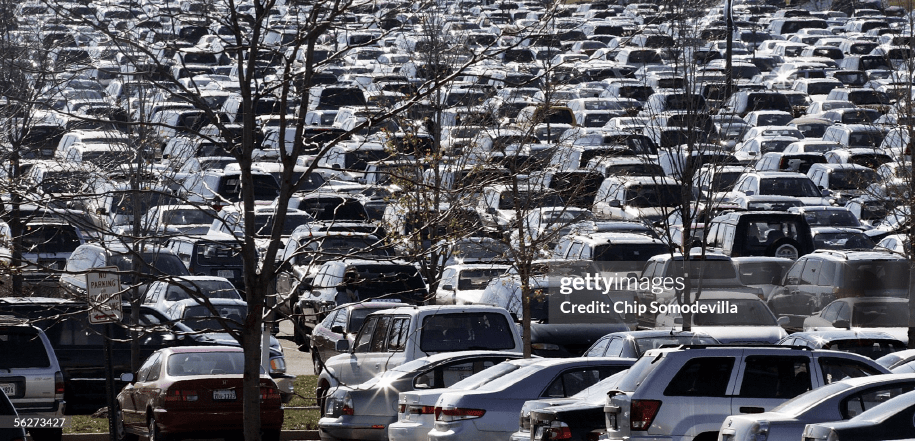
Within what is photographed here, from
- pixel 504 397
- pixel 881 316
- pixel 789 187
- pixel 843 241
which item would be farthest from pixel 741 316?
pixel 789 187

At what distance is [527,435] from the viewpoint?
11.7 meters

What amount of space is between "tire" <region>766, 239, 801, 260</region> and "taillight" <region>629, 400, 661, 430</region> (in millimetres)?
14389

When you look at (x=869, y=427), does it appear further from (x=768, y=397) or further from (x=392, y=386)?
(x=392, y=386)

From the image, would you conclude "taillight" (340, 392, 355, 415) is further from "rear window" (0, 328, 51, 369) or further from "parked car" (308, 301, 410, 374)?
"parked car" (308, 301, 410, 374)

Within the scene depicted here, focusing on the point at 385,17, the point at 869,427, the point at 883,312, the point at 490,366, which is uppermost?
the point at 385,17

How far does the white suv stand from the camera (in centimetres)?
1104

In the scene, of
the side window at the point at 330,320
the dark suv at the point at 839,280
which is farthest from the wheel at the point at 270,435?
the dark suv at the point at 839,280

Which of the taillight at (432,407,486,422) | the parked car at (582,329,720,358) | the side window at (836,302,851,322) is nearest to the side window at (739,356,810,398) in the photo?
the taillight at (432,407,486,422)

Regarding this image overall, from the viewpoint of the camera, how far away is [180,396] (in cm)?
1561

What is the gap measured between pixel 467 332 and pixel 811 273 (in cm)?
768

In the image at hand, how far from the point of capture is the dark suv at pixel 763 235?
81.0 ft

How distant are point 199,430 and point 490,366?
3622mm

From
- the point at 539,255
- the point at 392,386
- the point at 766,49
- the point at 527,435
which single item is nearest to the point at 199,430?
the point at 392,386

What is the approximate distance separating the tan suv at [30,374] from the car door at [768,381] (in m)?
8.75
